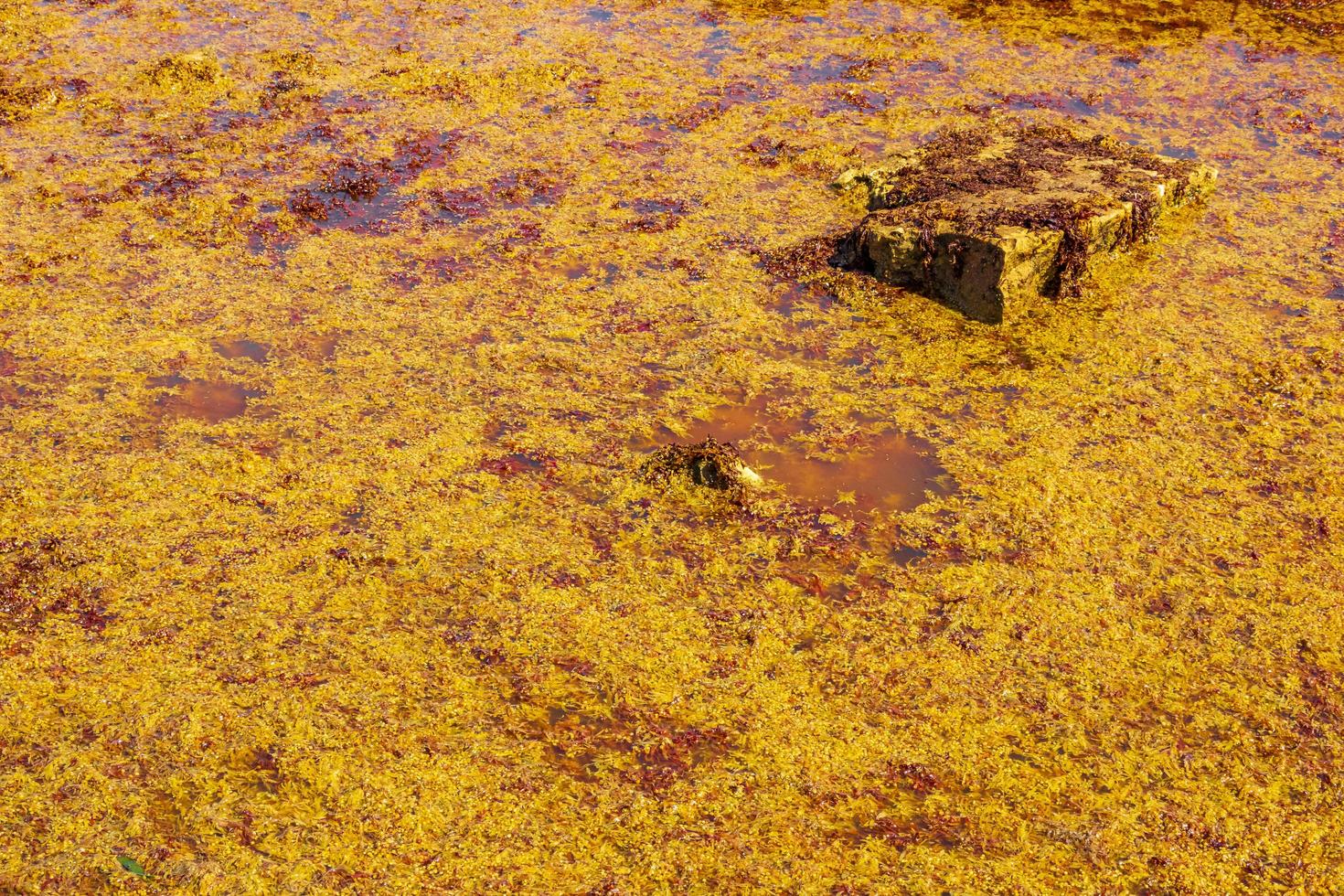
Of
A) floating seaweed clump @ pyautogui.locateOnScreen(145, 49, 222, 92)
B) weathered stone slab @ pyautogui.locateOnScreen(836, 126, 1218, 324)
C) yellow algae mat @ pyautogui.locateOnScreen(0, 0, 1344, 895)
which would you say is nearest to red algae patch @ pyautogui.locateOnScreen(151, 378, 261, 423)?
yellow algae mat @ pyautogui.locateOnScreen(0, 0, 1344, 895)

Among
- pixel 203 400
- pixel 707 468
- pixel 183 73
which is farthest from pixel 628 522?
pixel 183 73

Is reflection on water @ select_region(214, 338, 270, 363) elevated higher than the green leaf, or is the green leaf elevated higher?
reflection on water @ select_region(214, 338, 270, 363)

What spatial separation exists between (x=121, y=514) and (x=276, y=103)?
5083 mm

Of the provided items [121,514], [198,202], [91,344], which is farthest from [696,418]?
[198,202]

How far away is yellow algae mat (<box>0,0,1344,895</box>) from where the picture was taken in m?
3.33

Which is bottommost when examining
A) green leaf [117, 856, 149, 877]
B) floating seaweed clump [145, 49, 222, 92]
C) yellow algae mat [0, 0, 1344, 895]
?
green leaf [117, 856, 149, 877]

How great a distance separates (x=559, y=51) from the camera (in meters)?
9.43

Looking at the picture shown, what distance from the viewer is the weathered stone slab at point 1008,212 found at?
5918mm

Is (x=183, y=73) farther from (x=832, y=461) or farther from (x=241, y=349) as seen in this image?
(x=832, y=461)

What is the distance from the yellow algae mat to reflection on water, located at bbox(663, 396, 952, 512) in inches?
1.2

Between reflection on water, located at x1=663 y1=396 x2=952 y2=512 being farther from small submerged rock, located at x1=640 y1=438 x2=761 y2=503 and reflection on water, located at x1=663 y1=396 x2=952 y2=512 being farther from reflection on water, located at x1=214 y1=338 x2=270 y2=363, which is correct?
reflection on water, located at x1=214 y1=338 x2=270 y2=363

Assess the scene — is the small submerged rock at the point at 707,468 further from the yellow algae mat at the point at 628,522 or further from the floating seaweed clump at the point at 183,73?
the floating seaweed clump at the point at 183,73

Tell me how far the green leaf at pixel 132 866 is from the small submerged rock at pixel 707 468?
8.29ft

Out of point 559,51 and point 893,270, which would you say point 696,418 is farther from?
point 559,51
